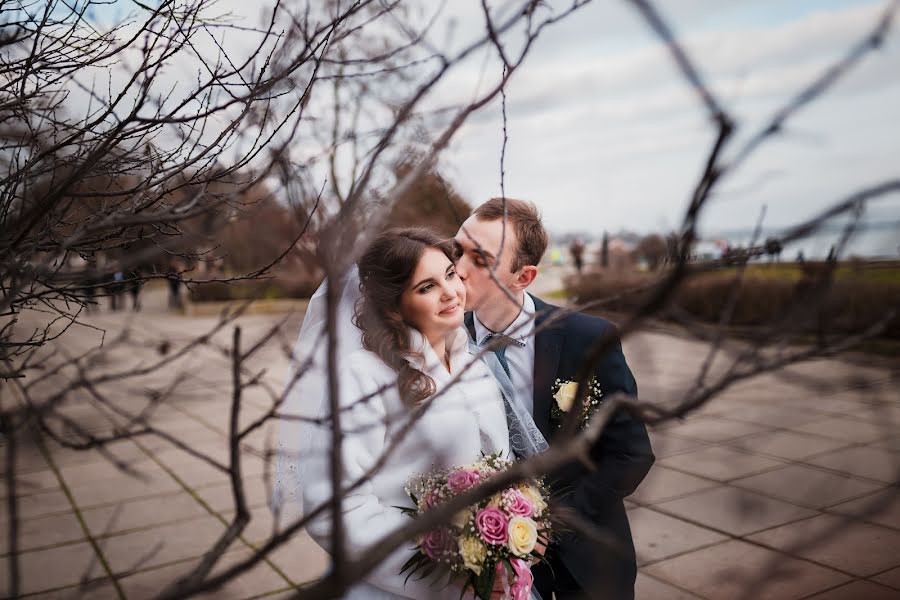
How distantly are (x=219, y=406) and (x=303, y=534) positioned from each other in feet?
13.2

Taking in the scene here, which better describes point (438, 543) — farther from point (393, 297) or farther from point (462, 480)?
point (393, 297)

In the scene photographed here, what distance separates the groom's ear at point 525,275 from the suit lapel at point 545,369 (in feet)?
0.54

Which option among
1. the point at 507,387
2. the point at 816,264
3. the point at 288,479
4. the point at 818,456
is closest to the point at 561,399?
the point at 507,387

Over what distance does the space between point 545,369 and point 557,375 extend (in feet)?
0.17

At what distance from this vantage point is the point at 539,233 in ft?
10.6

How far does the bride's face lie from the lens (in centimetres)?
282

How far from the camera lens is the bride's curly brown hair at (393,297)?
2.77 meters

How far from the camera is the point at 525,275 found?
3189mm

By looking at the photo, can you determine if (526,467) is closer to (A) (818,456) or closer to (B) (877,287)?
(A) (818,456)

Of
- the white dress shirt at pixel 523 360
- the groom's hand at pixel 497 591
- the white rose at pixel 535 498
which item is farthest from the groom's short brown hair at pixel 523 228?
the groom's hand at pixel 497 591

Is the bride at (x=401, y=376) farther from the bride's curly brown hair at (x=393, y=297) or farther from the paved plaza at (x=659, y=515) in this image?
the paved plaza at (x=659, y=515)

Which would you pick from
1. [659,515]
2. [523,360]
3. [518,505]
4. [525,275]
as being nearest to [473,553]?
[518,505]

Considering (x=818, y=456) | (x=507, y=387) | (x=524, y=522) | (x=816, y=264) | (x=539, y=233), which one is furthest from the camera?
(x=818, y=456)

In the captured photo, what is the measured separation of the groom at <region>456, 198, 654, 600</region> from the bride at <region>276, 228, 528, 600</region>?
0.53 feet
